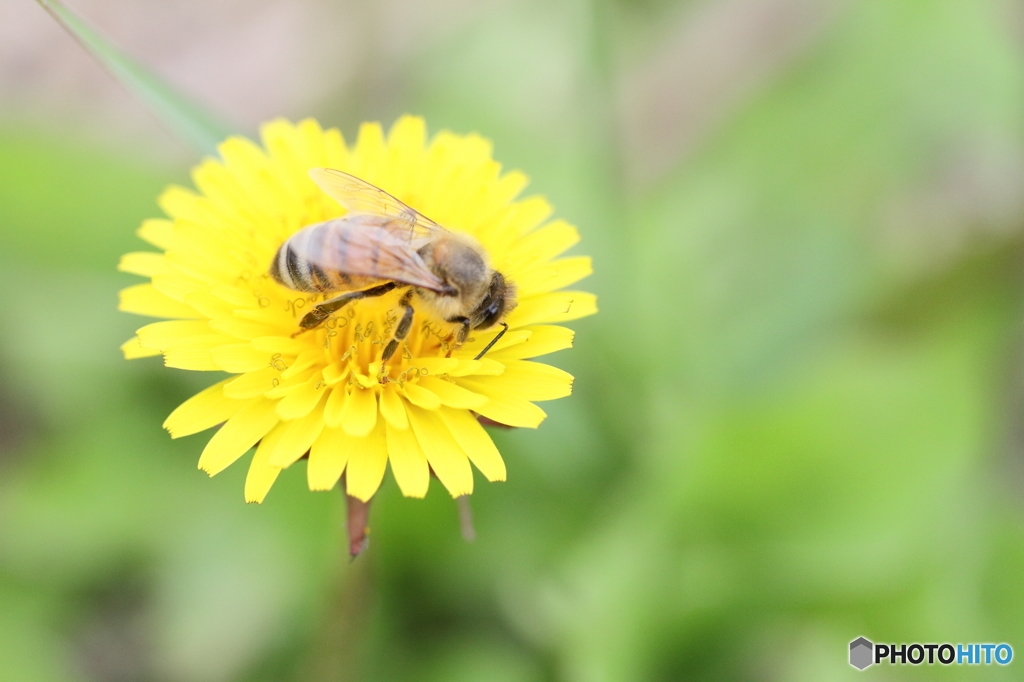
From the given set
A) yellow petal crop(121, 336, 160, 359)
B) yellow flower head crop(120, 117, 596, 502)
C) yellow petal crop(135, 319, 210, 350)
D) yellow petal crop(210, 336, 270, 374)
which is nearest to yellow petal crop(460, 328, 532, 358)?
yellow flower head crop(120, 117, 596, 502)

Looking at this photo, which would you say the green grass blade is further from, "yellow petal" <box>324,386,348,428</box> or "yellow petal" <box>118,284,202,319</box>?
"yellow petal" <box>324,386,348,428</box>

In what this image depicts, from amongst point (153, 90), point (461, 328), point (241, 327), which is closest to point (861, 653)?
point (461, 328)

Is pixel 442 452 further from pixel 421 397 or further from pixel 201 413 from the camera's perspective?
pixel 201 413

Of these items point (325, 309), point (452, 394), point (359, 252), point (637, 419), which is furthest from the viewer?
point (637, 419)

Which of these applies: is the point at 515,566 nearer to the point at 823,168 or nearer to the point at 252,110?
the point at 823,168

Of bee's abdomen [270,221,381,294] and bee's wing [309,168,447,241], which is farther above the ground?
bee's wing [309,168,447,241]

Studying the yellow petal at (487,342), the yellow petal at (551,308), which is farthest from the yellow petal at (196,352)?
the yellow petal at (551,308)
